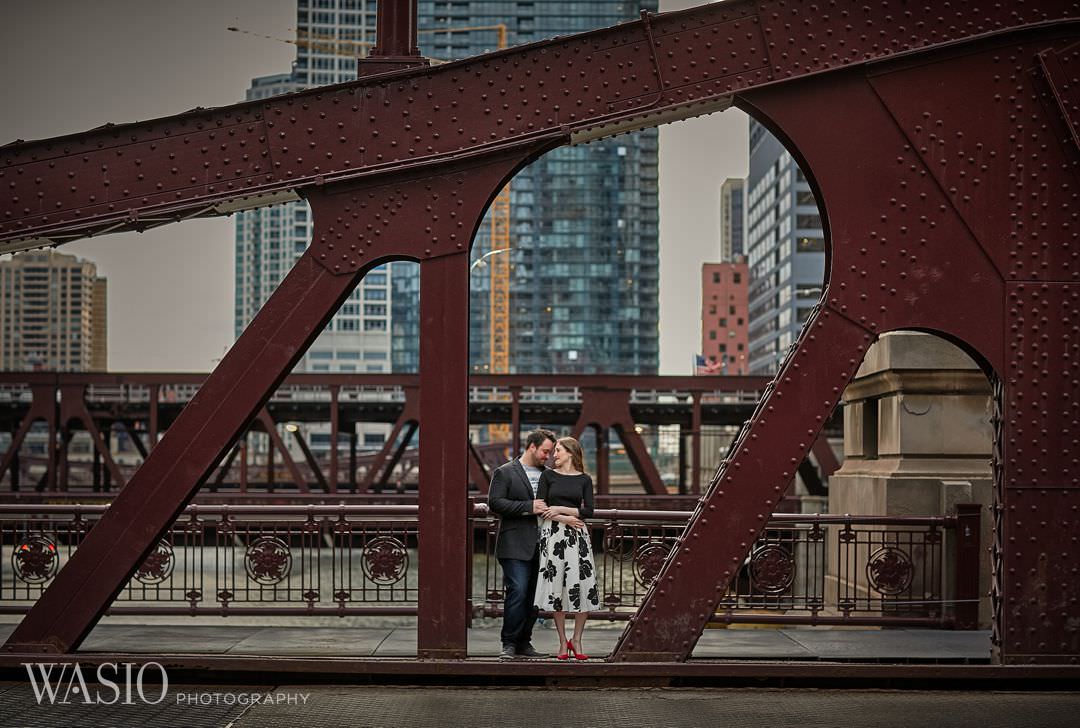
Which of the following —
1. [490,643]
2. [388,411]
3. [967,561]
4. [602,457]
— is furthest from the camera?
[388,411]

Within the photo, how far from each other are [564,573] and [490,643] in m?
1.32

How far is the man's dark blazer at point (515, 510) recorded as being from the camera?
925 centimetres

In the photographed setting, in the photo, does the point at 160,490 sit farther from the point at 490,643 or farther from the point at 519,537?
the point at 490,643

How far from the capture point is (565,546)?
9367 millimetres

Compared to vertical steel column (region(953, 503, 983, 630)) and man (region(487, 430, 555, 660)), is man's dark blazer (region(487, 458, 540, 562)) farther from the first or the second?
vertical steel column (region(953, 503, 983, 630))

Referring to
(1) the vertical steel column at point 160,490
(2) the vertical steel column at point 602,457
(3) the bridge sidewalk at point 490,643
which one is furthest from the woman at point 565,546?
(2) the vertical steel column at point 602,457

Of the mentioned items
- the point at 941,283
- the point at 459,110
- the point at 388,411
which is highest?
the point at 459,110

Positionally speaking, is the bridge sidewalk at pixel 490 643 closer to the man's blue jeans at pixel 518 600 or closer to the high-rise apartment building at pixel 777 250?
the man's blue jeans at pixel 518 600

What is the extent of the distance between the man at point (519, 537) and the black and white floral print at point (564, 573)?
0.36 ft

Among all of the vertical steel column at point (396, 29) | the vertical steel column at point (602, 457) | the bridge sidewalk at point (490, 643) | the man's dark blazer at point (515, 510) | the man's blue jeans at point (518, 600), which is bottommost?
the vertical steel column at point (602, 457)

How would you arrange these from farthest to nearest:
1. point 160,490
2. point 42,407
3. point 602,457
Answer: point 602,457
point 42,407
point 160,490

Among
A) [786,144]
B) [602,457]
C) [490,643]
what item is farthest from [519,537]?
[602,457]

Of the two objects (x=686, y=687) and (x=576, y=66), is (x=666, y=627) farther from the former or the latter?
(x=576, y=66)

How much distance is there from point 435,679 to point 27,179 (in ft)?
15.5
